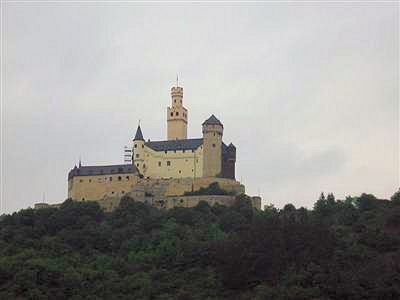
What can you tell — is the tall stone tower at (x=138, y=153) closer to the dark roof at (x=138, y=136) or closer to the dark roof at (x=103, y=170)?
the dark roof at (x=138, y=136)

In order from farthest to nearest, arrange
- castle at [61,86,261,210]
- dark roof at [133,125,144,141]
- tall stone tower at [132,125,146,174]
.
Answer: dark roof at [133,125,144,141]
tall stone tower at [132,125,146,174]
castle at [61,86,261,210]

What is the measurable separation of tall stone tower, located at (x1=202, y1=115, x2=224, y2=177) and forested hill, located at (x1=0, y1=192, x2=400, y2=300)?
10.4m

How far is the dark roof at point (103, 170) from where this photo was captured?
91875 mm

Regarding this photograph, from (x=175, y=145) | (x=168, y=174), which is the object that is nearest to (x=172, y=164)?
(x=168, y=174)

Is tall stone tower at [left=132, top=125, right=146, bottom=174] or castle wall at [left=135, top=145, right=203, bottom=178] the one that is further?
tall stone tower at [left=132, top=125, right=146, bottom=174]

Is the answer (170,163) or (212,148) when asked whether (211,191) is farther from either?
(170,163)

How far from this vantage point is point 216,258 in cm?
6556

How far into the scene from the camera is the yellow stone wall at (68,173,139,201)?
91.4 m

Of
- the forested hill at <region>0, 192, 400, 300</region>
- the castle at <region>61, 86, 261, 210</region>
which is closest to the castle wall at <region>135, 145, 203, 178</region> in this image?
the castle at <region>61, 86, 261, 210</region>

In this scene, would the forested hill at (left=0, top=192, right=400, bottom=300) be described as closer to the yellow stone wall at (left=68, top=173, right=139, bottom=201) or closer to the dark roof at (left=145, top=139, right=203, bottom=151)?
the yellow stone wall at (left=68, top=173, right=139, bottom=201)

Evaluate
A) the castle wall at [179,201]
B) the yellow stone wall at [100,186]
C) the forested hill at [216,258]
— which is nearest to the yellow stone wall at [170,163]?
the yellow stone wall at [100,186]

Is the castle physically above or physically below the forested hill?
above

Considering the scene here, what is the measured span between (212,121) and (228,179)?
20.1ft

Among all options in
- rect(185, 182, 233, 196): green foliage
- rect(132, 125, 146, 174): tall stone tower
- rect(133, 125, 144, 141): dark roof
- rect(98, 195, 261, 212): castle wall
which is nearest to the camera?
rect(98, 195, 261, 212): castle wall
